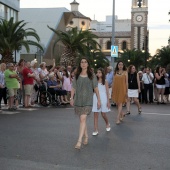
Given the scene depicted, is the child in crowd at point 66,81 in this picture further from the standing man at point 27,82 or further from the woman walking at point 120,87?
the woman walking at point 120,87

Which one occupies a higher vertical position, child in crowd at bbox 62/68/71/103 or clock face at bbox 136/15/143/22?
clock face at bbox 136/15/143/22

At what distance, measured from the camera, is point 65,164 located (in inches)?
251

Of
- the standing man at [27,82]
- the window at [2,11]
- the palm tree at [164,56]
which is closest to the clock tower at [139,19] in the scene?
the palm tree at [164,56]

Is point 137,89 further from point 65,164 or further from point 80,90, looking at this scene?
point 65,164

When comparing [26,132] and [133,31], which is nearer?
[26,132]

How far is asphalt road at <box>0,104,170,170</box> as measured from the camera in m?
6.43

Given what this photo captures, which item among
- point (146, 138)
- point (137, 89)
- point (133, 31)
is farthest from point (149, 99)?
point (133, 31)

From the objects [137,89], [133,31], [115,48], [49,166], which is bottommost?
[49,166]

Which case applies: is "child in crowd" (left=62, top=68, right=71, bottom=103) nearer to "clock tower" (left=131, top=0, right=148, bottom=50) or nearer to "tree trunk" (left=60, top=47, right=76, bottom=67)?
"tree trunk" (left=60, top=47, right=76, bottom=67)

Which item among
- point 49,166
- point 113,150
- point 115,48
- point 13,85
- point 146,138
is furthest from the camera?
point 115,48

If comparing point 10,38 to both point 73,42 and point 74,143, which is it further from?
point 74,143

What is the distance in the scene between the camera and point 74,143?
26.7 ft

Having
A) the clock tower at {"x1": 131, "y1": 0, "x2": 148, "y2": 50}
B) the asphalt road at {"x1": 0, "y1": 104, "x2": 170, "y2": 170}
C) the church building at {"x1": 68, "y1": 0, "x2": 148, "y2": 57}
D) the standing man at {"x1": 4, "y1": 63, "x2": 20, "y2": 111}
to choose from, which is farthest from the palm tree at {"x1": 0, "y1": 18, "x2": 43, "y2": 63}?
the clock tower at {"x1": 131, "y1": 0, "x2": 148, "y2": 50}

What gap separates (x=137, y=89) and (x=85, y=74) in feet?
19.0
